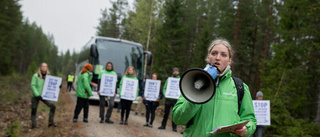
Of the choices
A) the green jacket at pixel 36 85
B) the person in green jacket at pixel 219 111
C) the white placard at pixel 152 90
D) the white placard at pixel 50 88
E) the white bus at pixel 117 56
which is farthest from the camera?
the white bus at pixel 117 56

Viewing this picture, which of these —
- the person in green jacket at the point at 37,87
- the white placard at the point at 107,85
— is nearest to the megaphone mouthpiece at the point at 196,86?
the person in green jacket at the point at 37,87

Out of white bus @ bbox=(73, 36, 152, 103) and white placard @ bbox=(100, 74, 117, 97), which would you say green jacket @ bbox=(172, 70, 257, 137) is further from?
white bus @ bbox=(73, 36, 152, 103)

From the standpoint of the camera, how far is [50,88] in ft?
25.7

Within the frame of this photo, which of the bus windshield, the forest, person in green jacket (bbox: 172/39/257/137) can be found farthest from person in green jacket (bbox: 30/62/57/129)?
person in green jacket (bbox: 172/39/257/137)

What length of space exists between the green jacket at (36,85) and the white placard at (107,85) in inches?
83.0

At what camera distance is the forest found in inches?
431

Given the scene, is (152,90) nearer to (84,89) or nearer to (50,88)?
(84,89)

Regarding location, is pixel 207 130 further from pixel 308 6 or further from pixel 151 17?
pixel 151 17

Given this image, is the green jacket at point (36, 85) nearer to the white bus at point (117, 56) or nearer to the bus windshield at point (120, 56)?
the white bus at point (117, 56)

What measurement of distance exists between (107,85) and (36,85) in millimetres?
2454

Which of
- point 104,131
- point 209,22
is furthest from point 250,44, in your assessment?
point 104,131

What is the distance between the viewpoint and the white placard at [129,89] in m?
8.98

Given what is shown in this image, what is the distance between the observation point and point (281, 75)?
10.9m

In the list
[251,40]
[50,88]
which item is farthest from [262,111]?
[251,40]
